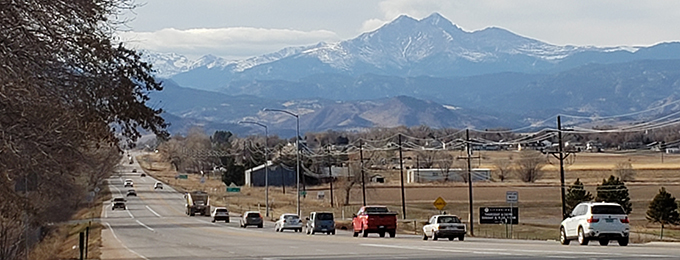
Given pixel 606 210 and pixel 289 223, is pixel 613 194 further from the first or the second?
pixel 606 210

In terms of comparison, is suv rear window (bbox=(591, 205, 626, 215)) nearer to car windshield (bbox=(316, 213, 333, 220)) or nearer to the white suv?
the white suv

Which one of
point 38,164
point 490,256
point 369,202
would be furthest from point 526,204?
point 38,164

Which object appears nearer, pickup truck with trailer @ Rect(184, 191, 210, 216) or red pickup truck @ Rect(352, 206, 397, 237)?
red pickup truck @ Rect(352, 206, 397, 237)

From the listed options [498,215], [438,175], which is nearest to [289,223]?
[498,215]

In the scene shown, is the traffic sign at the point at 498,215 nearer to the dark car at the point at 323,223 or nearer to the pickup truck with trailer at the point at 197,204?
the dark car at the point at 323,223

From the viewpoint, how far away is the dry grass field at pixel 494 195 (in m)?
78.9

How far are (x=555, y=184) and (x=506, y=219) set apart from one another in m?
58.1

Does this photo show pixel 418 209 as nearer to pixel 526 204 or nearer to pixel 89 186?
pixel 526 204

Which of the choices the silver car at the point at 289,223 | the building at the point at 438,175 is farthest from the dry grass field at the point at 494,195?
the silver car at the point at 289,223

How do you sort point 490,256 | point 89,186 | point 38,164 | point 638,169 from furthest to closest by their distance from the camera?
point 638,169, point 89,186, point 490,256, point 38,164

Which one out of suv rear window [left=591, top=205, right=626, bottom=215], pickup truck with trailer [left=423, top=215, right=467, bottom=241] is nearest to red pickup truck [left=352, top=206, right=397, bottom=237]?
pickup truck with trailer [left=423, top=215, right=467, bottom=241]

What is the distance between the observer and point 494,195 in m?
105

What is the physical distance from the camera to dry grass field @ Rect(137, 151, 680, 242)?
78.9 m

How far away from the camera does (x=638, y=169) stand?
130m
